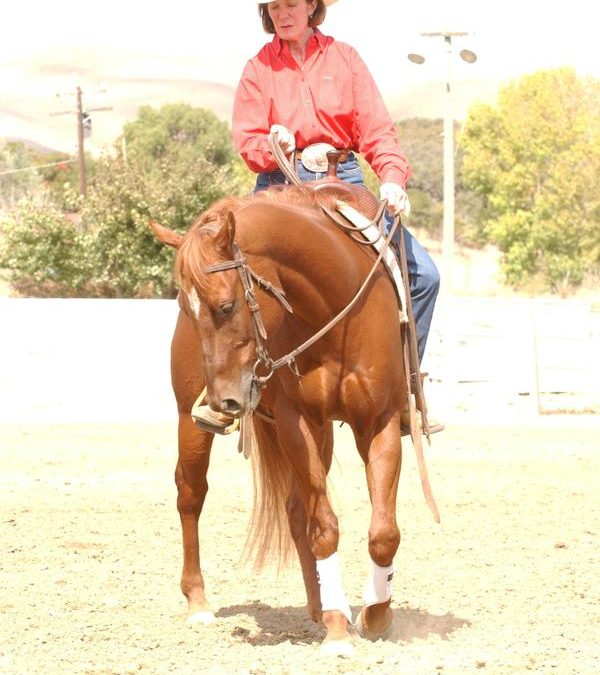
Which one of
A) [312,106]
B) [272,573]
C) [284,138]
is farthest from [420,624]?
[312,106]

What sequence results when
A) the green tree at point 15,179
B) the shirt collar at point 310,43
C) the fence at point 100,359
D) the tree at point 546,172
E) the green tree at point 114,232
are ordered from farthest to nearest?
1. the green tree at point 15,179
2. the tree at point 546,172
3. the green tree at point 114,232
4. the fence at point 100,359
5. the shirt collar at point 310,43

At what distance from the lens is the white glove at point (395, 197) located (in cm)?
496

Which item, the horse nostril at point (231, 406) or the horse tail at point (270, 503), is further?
the horse tail at point (270, 503)

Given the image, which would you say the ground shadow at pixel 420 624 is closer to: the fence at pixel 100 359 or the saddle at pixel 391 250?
the saddle at pixel 391 250

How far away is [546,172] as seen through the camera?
42.3m

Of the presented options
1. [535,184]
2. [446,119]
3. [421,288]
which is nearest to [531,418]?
[421,288]

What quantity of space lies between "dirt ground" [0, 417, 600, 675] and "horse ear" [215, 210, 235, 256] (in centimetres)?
149

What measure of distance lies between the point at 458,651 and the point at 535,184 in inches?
1523

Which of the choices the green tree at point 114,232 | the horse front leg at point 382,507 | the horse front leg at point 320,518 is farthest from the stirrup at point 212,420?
the green tree at point 114,232

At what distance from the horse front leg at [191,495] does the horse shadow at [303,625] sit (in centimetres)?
18

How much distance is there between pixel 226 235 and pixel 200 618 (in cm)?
208

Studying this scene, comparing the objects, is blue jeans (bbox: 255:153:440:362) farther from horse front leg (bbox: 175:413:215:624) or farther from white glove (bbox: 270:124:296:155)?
horse front leg (bbox: 175:413:215:624)

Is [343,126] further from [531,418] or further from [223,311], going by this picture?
[531,418]

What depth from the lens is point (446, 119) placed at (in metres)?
30.8
